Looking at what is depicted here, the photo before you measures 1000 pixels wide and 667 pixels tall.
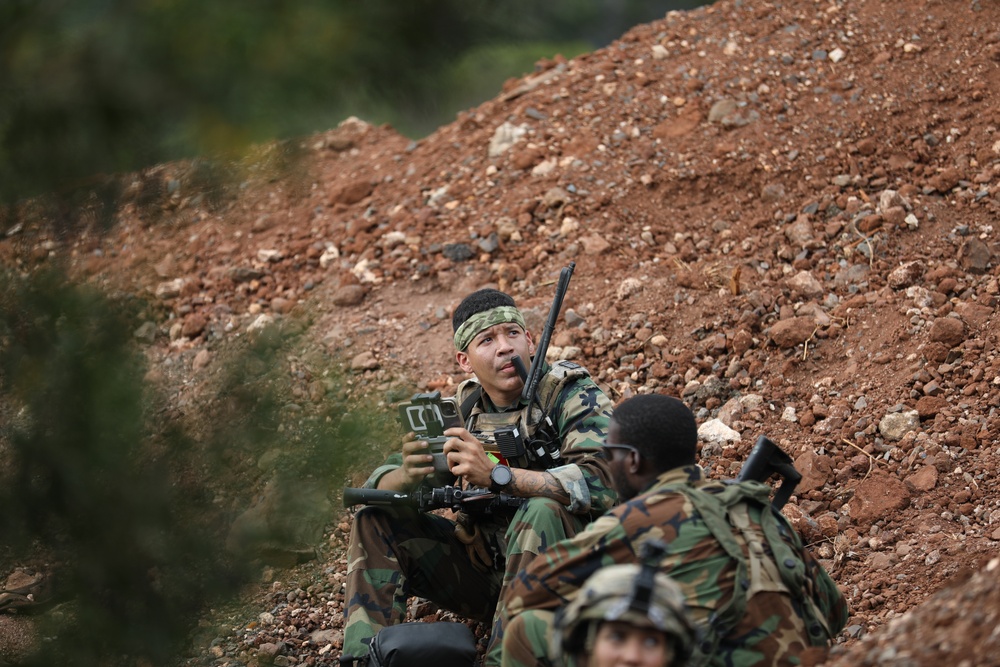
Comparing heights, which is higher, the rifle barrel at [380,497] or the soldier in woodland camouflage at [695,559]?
the rifle barrel at [380,497]

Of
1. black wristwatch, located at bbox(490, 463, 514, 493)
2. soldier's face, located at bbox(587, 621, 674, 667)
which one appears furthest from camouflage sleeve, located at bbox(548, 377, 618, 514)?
soldier's face, located at bbox(587, 621, 674, 667)

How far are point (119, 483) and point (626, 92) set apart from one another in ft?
20.9

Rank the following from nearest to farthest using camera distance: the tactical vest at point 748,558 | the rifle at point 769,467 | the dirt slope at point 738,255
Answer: the tactical vest at point 748,558
the rifle at point 769,467
the dirt slope at point 738,255

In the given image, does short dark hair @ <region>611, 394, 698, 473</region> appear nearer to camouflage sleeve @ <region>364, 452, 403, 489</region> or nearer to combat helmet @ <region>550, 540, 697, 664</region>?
combat helmet @ <region>550, 540, 697, 664</region>

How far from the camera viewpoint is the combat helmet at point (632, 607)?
2.59 m

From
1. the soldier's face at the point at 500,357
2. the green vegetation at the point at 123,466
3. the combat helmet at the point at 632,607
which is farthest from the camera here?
the soldier's face at the point at 500,357

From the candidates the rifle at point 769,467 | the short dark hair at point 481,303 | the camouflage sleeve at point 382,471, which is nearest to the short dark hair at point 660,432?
the rifle at point 769,467

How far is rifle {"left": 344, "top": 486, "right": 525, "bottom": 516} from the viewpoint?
4062 millimetres

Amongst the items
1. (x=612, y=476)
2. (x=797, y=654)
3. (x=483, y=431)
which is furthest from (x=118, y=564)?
(x=483, y=431)

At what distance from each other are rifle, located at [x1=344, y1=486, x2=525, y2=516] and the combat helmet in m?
1.29

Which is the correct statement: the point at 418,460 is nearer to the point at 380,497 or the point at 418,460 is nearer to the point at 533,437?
the point at 380,497

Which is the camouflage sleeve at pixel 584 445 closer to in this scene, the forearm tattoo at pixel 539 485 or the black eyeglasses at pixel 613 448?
the forearm tattoo at pixel 539 485

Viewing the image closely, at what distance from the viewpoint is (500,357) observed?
173 inches

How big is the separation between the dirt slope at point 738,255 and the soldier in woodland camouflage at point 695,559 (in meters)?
0.23
